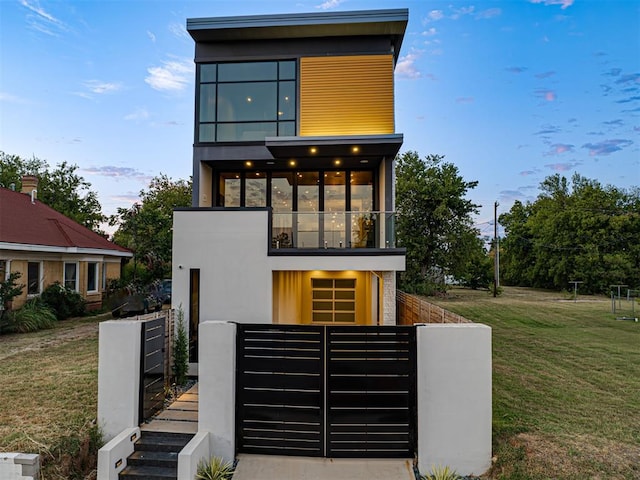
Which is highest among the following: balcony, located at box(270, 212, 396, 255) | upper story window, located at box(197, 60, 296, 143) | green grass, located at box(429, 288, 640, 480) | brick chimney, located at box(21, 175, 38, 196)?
upper story window, located at box(197, 60, 296, 143)

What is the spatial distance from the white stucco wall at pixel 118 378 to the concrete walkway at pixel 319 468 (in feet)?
6.29

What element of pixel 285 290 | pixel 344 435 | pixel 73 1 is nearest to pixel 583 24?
pixel 285 290

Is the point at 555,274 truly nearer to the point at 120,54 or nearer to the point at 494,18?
the point at 494,18

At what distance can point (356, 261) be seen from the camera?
29.0 feet

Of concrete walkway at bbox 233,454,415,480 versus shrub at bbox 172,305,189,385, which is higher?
shrub at bbox 172,305,189,385

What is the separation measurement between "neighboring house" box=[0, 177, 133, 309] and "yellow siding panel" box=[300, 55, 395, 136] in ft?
39.7

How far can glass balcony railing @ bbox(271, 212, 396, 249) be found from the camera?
926 centimetres

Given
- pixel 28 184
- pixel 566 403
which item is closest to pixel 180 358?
pixel 566 403

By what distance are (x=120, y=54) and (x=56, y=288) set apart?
40.7 ft

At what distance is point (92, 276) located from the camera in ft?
57.4

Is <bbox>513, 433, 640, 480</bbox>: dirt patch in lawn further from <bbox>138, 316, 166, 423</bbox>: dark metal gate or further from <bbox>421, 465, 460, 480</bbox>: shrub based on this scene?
<bbox>138, 316, 166, 423</bbox>: dark metal gate

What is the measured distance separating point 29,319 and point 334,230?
37.6ft

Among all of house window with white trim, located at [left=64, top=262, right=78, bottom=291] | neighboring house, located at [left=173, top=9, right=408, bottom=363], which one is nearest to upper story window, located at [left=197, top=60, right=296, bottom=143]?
neighboring house, located at [left=173, top=9, right=408, bottom=363]

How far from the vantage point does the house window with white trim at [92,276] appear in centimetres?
1731
